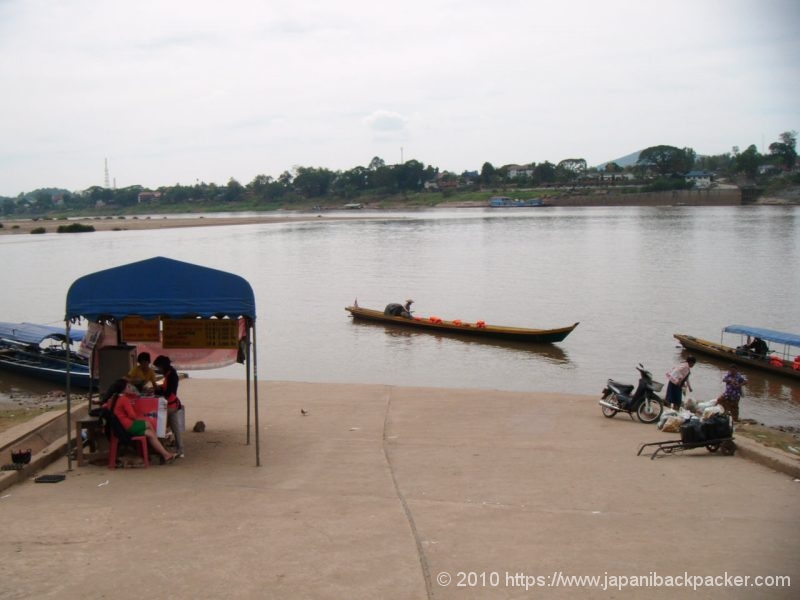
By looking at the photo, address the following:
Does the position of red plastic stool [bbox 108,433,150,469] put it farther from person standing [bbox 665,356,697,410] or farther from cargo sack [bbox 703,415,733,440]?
person standing [bbox 665,356,697,410]

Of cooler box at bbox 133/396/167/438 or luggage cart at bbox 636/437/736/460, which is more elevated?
cooler box at bbox 133/396/167/438

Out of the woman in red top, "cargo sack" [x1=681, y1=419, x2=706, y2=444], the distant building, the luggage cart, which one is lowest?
the luggage cart

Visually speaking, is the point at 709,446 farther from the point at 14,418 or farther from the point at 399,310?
the point at 399,310

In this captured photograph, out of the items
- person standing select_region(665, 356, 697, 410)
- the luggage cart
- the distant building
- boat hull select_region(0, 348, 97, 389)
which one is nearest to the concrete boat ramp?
the luggage cart

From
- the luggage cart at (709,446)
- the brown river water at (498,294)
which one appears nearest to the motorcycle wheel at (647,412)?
the luggage cart at (709,446)

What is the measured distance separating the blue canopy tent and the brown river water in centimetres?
1300

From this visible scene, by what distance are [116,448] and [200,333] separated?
7.10ft

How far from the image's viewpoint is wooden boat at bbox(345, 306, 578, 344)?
2833 cm

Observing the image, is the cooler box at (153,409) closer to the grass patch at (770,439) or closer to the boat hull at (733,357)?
the grass patch at (770,439)

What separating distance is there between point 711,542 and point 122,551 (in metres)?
5.34

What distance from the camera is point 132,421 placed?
9.56 metres

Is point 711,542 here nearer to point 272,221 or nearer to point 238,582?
point 238,582

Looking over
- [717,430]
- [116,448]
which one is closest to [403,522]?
[116,448]

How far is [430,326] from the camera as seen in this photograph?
32125 millimetres
